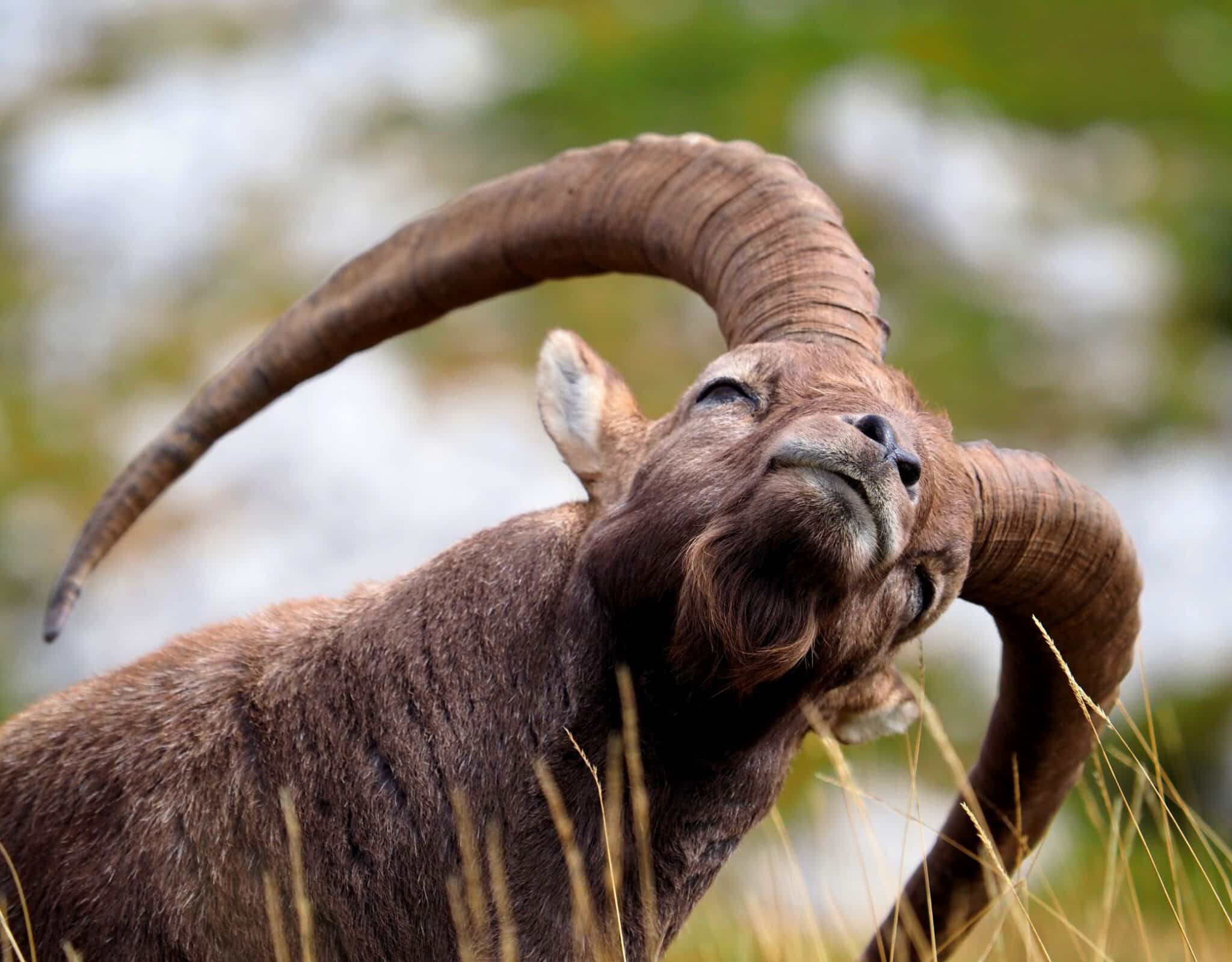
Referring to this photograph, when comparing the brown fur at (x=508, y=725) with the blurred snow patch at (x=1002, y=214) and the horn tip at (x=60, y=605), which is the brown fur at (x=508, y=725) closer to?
the horn tip at (x=60, y=605)

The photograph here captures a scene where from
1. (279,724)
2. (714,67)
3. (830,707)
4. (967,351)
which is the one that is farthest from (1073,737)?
(714,67)

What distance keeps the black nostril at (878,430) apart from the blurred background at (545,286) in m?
7.50

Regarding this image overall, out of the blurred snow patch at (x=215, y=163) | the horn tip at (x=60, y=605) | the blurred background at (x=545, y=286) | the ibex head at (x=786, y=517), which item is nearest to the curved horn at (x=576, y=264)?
the horn tip at (x=60, y=605)

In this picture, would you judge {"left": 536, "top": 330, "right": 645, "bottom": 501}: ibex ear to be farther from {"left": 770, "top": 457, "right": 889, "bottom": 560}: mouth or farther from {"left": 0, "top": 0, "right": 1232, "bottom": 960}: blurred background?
{"left": 0, "top": 0, "right": 1232, "bottom": 960}: blurred background

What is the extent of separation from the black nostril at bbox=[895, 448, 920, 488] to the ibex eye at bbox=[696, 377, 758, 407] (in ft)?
1.68

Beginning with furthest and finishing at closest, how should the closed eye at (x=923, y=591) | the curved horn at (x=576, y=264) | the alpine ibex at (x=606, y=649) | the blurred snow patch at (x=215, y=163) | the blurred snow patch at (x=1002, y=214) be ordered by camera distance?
the blurred snow patch at (x=1002, y=214) → the blurred snow patch at (x=215, y=163) → the curved horn at (x=576, y=264) → the closed eye at (x=923, y=591) → the alpine ibex at (x=606, y=649)

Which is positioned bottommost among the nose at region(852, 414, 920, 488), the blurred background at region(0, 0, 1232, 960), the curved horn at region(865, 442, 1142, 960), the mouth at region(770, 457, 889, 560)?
the curved horn at region(865, 442, 1142, 960)

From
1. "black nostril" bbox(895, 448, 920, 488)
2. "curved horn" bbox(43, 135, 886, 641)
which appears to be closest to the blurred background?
"curved horn" bbox(43, 135, 886, 641)

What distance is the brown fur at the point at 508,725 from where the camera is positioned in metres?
3.52

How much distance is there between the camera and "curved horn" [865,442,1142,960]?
Result: 4.11m

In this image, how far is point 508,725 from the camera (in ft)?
12.1

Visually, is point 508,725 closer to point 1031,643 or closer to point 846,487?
point 846,487

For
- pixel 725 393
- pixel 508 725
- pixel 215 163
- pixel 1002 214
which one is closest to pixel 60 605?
pixel 508 725

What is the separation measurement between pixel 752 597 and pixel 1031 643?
1.56 metres
